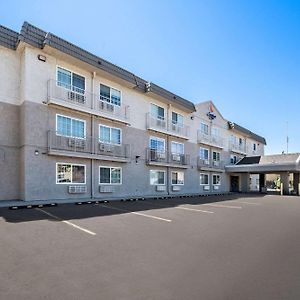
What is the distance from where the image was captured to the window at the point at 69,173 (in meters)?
14.7

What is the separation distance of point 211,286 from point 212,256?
1.46 meters

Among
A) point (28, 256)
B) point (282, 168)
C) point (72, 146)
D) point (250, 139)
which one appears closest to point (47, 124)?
point (72, 146)

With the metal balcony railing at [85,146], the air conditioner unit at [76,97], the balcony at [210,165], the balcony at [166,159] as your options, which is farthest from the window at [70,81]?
the balcony at [210,165]

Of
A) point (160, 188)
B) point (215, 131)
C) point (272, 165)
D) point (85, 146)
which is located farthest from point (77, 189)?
point (272, 165)

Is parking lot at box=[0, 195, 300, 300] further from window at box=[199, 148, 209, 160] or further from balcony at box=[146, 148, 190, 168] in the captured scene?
window at box=[199, 148, 209, 160]

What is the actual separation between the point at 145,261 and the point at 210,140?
25.0 m

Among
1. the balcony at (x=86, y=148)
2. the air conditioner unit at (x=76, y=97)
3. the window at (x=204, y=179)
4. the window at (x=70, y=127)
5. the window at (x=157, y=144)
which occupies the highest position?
the air conditioner unit at (x=76, y=97)

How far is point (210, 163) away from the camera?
2838cm

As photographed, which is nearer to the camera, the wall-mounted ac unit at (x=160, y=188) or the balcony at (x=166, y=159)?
the balcony at (x=166, y=159)

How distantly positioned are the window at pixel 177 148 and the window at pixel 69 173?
10.4 m

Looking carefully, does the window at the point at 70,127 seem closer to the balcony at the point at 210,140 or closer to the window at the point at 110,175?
the window at the point at 110,175

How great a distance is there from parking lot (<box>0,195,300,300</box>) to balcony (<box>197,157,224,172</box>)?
18537 mm

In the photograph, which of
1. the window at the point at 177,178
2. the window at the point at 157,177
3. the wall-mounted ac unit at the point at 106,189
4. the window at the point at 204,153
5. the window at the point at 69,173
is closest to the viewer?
the window at the point at 69,173

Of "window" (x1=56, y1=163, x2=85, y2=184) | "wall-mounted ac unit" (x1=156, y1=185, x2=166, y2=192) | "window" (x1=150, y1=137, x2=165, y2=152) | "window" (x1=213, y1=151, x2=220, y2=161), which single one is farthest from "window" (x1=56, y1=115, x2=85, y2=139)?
"window" (x1=213, y1=151, x2=220, y2=161)
